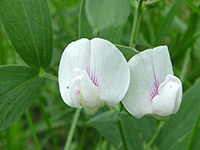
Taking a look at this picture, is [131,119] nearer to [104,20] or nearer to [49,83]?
[104,20]

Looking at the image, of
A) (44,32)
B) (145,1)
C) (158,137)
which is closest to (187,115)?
(158,137)

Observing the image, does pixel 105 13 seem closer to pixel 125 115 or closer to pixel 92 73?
pixel 92 73

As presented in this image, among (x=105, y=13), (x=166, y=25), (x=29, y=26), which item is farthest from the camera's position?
(x=166, y=25)

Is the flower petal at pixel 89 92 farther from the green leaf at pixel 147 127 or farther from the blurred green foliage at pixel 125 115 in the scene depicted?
the green leaf at pixel 147 127

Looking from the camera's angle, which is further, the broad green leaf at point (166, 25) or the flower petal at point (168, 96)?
the broad green leaf at point (166, 25)

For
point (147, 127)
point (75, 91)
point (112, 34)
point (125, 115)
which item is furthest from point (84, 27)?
point (147, 127)

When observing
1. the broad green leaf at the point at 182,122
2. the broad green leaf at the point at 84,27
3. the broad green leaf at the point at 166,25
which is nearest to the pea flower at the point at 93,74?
the broad green leaf at the point at 84,27
